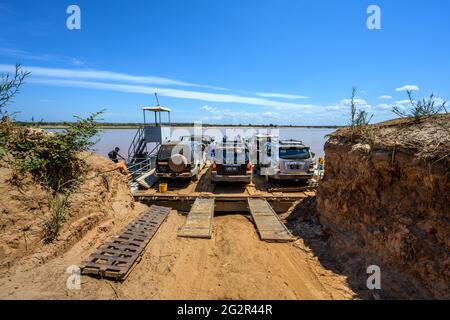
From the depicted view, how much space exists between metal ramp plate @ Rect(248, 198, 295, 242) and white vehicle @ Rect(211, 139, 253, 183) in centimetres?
137

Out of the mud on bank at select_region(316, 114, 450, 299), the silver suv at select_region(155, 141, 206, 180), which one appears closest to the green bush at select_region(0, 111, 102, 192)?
the silver suv at select_region(155, 141, 206, 180)

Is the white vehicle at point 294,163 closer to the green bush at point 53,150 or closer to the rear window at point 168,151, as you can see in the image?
the rear window at point 168,151

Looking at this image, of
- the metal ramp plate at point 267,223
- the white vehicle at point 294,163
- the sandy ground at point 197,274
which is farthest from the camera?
the white vehicle at point 294,163

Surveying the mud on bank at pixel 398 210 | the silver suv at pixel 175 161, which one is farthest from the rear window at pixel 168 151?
the mud on bank at pixel 398 210

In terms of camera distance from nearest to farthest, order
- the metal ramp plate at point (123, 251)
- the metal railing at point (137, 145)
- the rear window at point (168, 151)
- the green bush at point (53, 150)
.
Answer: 1. the metal ramp plate at point (123, 251)
2. the green bush at point (53, 150)
3. the rear window at point (168, 151)
4. the metal railing at point (137, 145)

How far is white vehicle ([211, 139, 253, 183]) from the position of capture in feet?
35.0

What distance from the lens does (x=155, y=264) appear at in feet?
17.5

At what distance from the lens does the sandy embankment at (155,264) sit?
4.18 metres

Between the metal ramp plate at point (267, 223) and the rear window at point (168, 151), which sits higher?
the rear window at point (168, 151)

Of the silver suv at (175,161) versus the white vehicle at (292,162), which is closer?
the white vehicle at (292,162)

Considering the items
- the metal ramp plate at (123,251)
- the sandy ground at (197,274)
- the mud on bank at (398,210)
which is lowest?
the sandy ground at (197,274)

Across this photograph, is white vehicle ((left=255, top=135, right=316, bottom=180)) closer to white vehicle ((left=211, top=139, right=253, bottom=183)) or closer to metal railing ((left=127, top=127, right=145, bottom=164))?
white vehicle ((left=211, top=139, right=253, bottom=183))

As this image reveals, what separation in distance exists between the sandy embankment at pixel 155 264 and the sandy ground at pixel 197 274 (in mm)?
13
